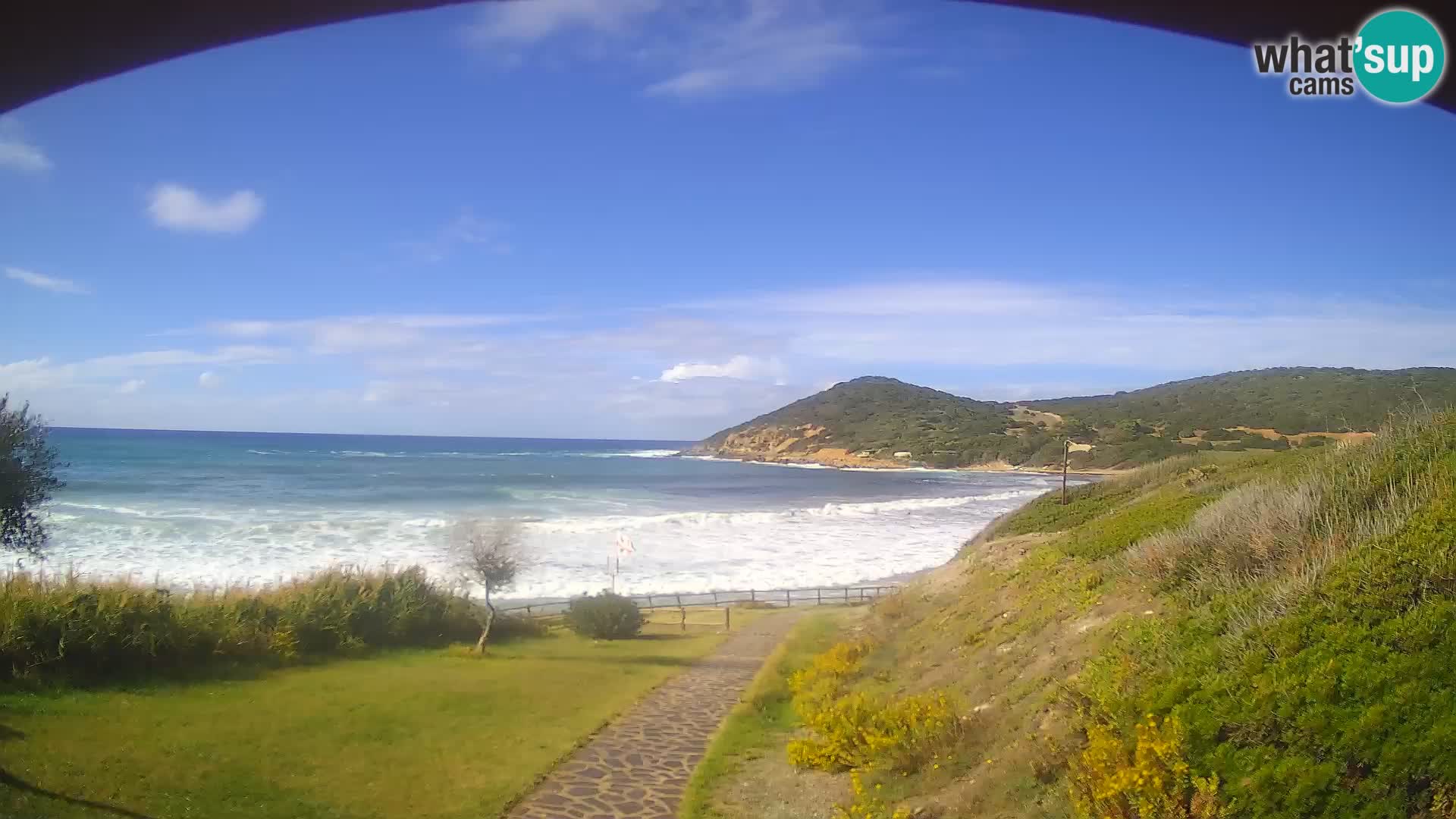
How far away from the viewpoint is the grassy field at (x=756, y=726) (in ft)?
28.3

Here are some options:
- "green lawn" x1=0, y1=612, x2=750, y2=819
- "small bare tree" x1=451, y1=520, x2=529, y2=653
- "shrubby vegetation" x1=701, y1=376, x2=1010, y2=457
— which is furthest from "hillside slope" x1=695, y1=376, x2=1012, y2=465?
"green lawn" x1=0, y1=612, x2=750, y2=819

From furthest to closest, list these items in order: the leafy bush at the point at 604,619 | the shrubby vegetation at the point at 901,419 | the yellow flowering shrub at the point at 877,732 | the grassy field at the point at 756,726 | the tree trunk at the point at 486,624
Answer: the shrubby vegetation at the point at 901,419, the leafy bush at the point at 604,619, the tree trunk at the point at 486,624, the grassy field at the point at 756,726, the yellow flowering shrub at the point at 877,732

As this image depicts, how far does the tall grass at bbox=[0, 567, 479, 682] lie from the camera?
426 inches

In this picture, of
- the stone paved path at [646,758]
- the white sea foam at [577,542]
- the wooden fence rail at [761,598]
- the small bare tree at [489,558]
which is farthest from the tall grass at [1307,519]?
the white sea foam at [577,542]

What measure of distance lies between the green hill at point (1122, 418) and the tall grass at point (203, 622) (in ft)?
47.5

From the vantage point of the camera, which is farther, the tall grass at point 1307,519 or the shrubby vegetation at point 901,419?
the shrubby vegetation at point 901,419

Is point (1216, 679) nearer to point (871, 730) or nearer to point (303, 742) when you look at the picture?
point (871, 730)

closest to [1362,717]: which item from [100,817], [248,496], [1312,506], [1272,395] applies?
[1312,506]

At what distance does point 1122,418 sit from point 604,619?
23020 millimetres

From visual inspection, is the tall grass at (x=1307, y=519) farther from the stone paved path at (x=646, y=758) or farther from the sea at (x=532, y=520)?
the sea at (x=532, y=520)

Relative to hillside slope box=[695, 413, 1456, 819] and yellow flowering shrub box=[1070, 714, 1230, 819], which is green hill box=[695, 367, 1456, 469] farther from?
yellow flowering shrub box=[1070, 714, 1230, 819]

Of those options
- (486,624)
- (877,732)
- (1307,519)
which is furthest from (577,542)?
(1307,519)

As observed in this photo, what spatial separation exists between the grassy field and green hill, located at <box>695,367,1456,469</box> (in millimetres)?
7157

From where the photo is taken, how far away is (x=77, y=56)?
9.83 feet
